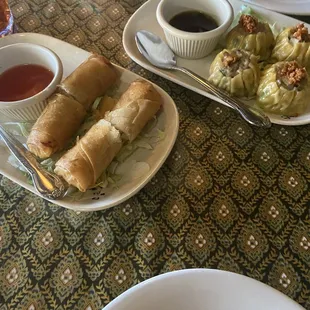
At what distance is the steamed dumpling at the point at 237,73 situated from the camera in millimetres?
1167

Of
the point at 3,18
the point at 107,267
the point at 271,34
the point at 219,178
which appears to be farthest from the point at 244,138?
the point at 3,18

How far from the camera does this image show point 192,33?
1240 mm

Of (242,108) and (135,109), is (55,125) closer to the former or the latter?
(135,109)

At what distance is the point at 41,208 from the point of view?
1017mm

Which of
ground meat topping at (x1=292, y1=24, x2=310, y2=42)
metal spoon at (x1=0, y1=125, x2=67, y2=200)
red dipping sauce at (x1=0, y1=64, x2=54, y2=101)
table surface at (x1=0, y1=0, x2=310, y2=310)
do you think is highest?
red dipping sauce at (x1=0, y1=64, x2=54, y2=101)

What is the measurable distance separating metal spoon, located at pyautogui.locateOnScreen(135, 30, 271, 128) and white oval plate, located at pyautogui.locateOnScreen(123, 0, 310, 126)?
0.02 meters

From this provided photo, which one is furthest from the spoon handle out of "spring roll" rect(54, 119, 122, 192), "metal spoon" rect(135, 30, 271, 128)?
"spring roll" rect(54, 119, 122, 192)

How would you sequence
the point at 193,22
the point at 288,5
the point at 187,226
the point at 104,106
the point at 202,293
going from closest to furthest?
the point at 202,293 → the point at 187,226 → the point at 104,106 → the point at 193,22 → the point at 288,5

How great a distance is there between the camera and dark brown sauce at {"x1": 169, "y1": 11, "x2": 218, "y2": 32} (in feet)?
4.33

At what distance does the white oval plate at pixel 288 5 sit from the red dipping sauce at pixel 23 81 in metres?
0.78

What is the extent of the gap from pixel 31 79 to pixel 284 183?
744mm

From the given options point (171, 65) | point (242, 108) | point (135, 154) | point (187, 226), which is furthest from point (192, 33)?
point (187, 226)

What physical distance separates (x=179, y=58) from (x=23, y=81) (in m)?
0.50

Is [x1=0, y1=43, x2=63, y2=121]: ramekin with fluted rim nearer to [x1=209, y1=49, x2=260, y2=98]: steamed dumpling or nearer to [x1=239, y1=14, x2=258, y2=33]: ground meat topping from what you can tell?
[x1=209, y1=49, x2=260, y2=98]: steamed dumpling
